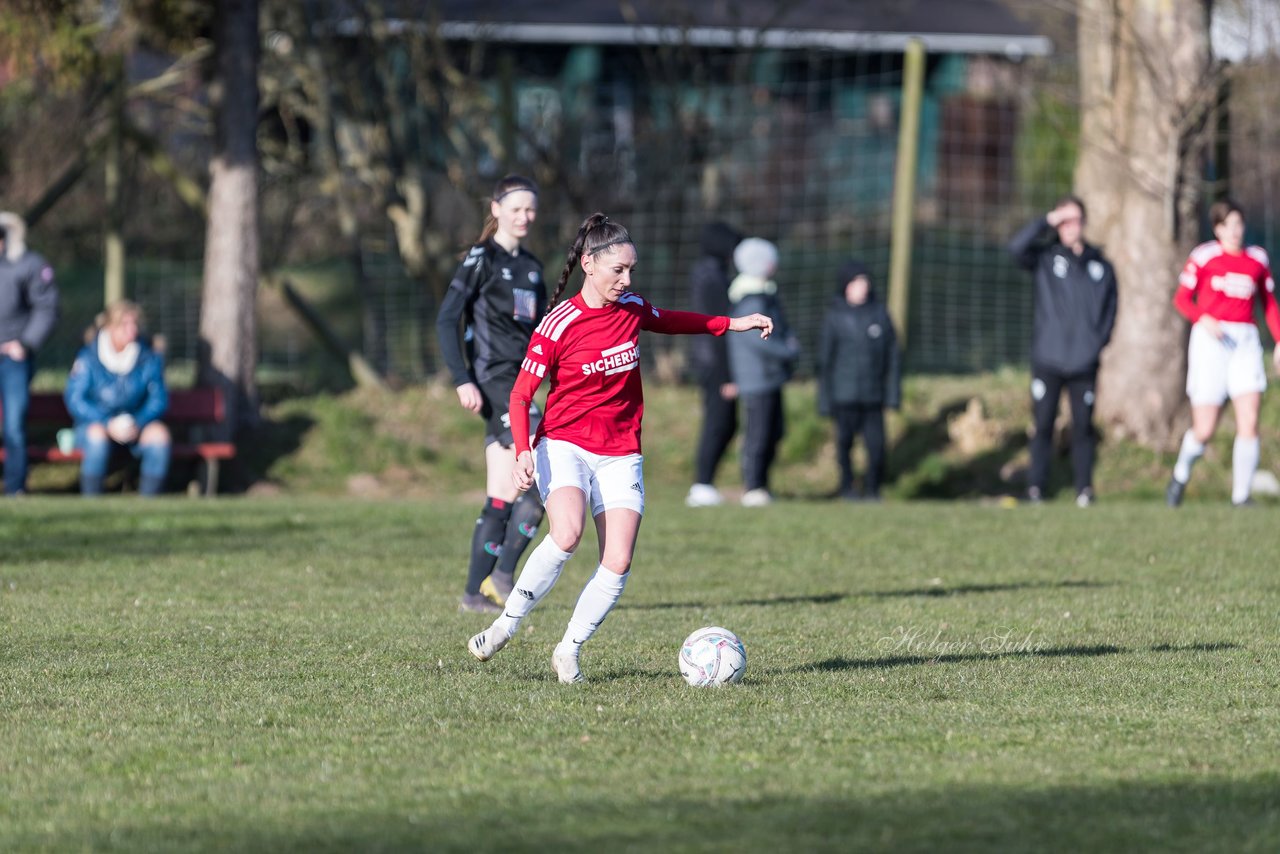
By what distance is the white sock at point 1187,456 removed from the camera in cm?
1352

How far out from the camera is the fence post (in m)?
18.0

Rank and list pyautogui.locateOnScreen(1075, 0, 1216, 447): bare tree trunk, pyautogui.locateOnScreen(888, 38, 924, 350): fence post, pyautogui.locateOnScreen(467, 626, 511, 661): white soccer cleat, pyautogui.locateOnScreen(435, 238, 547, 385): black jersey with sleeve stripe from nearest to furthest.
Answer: pyautogui.locateOnScreen(467, 626, 511, 661): white soccer cleat < pyautogui.locateOnScreen(435, 238, 547, 385): black jersey with sleeve stripe < pyautogui.locateOnScreen(1075, 0, 1216, 447): bare tree trunk < pyautogui.locateOnScreen(888, 38, 924, 350): fence post

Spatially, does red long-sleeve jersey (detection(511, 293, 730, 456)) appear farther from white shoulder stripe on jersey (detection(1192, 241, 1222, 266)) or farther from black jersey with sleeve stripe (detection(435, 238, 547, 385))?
white shoulder stripe on jersey (detection(1192, 241, 1222, 266))

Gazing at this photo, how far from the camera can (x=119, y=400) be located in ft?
50.7

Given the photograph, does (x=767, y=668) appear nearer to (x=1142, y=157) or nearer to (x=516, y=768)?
(x=516, y=768)

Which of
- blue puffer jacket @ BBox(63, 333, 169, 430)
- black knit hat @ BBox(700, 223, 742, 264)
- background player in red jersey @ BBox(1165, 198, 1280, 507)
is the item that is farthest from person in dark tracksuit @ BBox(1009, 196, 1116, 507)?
blue puffer jacket @ BBox(63, 333, 169, 430)

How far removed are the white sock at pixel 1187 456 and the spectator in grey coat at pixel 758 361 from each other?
10.2 ft

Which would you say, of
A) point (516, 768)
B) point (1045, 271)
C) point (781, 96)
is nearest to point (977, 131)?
point (781, 96)

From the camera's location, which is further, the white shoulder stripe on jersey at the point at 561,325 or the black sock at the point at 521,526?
the black sock at the point at 521,526

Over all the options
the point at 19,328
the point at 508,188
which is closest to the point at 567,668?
the point at 508,188

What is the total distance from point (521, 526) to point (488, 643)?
6.60 feet

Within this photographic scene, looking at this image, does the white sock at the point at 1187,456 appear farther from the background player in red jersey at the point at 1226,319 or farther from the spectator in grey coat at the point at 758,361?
the spectator in grey coat at the point at 758,361

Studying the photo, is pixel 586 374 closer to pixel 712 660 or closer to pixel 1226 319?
pixel 712 660

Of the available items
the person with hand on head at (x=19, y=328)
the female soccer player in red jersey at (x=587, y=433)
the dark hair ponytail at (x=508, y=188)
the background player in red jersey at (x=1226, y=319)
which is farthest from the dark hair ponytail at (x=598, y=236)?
the person with hand on head at (x=19, y=328)
